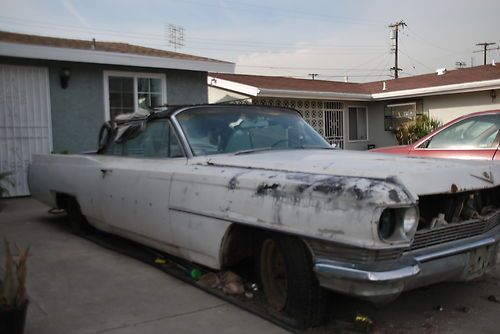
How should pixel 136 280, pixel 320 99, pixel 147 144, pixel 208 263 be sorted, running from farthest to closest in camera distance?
pixel 320 99
pixel 147 144
pixel 136 280
pixel 208 263

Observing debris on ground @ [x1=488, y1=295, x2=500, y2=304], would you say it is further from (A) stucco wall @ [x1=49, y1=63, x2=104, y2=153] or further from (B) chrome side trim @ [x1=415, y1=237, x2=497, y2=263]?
(A) stucco wall @ [x1=49, y1=63, x2=104, y2=153]

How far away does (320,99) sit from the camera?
58.1ft

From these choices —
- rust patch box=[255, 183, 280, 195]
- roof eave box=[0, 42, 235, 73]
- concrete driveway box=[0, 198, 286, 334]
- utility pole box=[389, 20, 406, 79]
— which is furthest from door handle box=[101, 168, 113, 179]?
utility pole box=[389, 20, 406, 79]

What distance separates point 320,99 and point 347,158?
14197 millimetres

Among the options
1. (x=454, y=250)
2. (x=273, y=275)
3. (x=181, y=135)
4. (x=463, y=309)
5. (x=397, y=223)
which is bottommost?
(x=463, y=309)

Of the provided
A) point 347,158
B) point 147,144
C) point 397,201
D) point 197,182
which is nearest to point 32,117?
point 147,144

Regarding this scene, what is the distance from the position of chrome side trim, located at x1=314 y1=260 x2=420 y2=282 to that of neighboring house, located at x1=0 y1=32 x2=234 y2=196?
8.08m

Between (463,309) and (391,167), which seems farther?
(463,309)

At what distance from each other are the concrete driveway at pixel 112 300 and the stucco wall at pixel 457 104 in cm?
1387

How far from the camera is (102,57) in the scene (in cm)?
1014

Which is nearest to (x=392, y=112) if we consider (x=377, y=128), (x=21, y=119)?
(x=377, y=128)

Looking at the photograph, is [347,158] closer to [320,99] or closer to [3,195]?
[3,195]

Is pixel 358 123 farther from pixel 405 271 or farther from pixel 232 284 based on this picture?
pixel 405 271

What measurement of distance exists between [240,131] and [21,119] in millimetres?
6639
